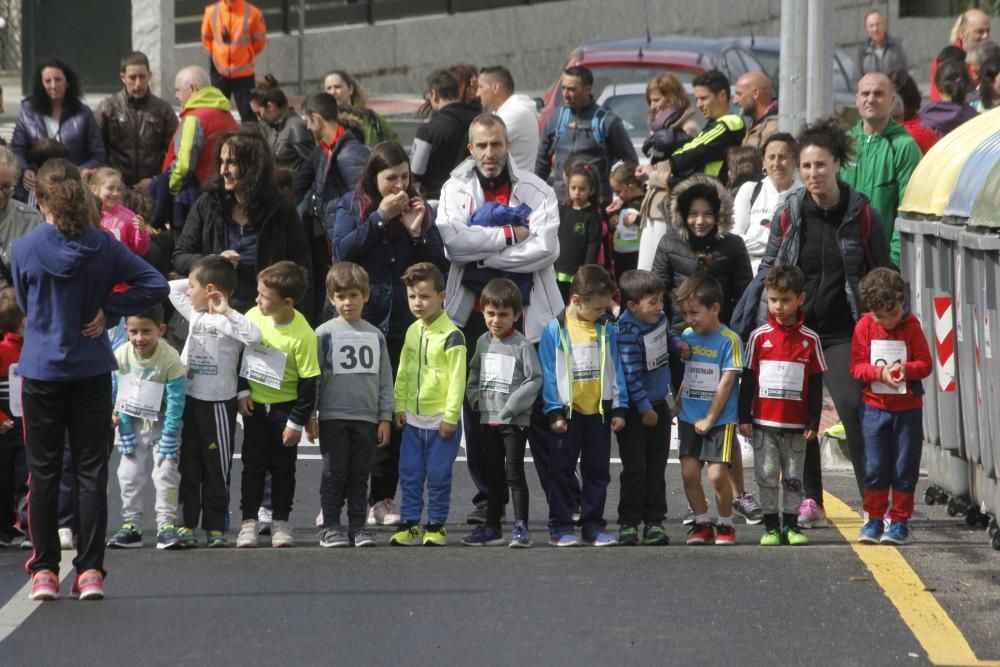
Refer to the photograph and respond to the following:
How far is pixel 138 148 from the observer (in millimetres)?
13828

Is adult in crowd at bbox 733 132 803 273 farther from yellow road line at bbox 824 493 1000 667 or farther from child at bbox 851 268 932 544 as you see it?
yellow road line at bbox 824 493 1000 667

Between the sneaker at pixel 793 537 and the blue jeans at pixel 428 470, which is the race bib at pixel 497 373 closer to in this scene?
the blue jeans at pixel 428 470

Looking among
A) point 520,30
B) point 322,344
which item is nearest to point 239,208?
point 322,344

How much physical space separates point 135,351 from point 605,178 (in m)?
5.55

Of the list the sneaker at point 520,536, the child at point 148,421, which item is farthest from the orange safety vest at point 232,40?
the sneaker at point 520,536

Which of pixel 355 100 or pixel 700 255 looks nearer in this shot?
pixel 700 255

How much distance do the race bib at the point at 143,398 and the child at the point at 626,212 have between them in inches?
202

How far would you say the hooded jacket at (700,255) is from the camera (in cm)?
993

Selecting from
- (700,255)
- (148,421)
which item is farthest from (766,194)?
(148,421)

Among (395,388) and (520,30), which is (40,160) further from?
(520,30)

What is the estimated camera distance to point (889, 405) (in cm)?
905

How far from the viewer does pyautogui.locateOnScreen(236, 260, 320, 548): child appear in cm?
923

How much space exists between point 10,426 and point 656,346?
3.01 metres

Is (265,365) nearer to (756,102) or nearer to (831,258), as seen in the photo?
(831,258)
